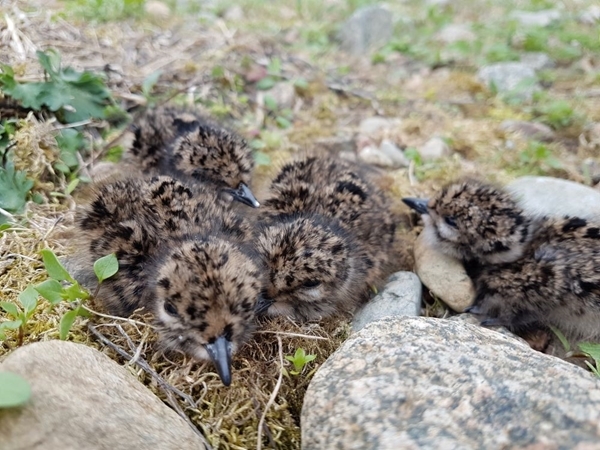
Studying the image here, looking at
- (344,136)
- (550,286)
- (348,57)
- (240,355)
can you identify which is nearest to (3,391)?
(240,355)

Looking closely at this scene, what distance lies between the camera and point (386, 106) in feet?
17.5

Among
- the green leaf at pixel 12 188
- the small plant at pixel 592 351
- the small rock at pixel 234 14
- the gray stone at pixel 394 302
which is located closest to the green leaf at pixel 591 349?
the small plant at pixel 592 351

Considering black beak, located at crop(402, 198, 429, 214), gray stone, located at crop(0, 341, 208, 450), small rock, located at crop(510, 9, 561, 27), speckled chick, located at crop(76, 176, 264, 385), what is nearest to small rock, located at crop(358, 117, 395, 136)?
black beak, located at crop(402, 198, 429, 214)

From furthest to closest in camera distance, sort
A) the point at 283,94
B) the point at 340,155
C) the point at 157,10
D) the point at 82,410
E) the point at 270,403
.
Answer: the point at 157,10 < the point at 283,94 < the point at 340,155 < the point at 270,403 < the point at 82,410

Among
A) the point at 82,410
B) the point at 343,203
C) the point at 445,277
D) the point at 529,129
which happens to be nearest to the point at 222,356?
the point at 82,410

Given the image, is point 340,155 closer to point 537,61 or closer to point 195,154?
point 195,154

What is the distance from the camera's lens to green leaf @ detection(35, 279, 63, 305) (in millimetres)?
2240

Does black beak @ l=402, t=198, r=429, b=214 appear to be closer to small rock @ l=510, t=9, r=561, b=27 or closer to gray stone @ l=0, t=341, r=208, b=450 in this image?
gray stone @ l=0, t=341, r=208, b=450

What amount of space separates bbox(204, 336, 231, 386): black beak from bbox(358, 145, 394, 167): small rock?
2.41 meters

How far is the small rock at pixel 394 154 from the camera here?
4234 millimetres

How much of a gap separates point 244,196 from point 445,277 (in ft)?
4.16

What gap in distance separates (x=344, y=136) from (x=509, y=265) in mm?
2077

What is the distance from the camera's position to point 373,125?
4816mm

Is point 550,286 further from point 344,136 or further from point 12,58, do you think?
point 12,58
